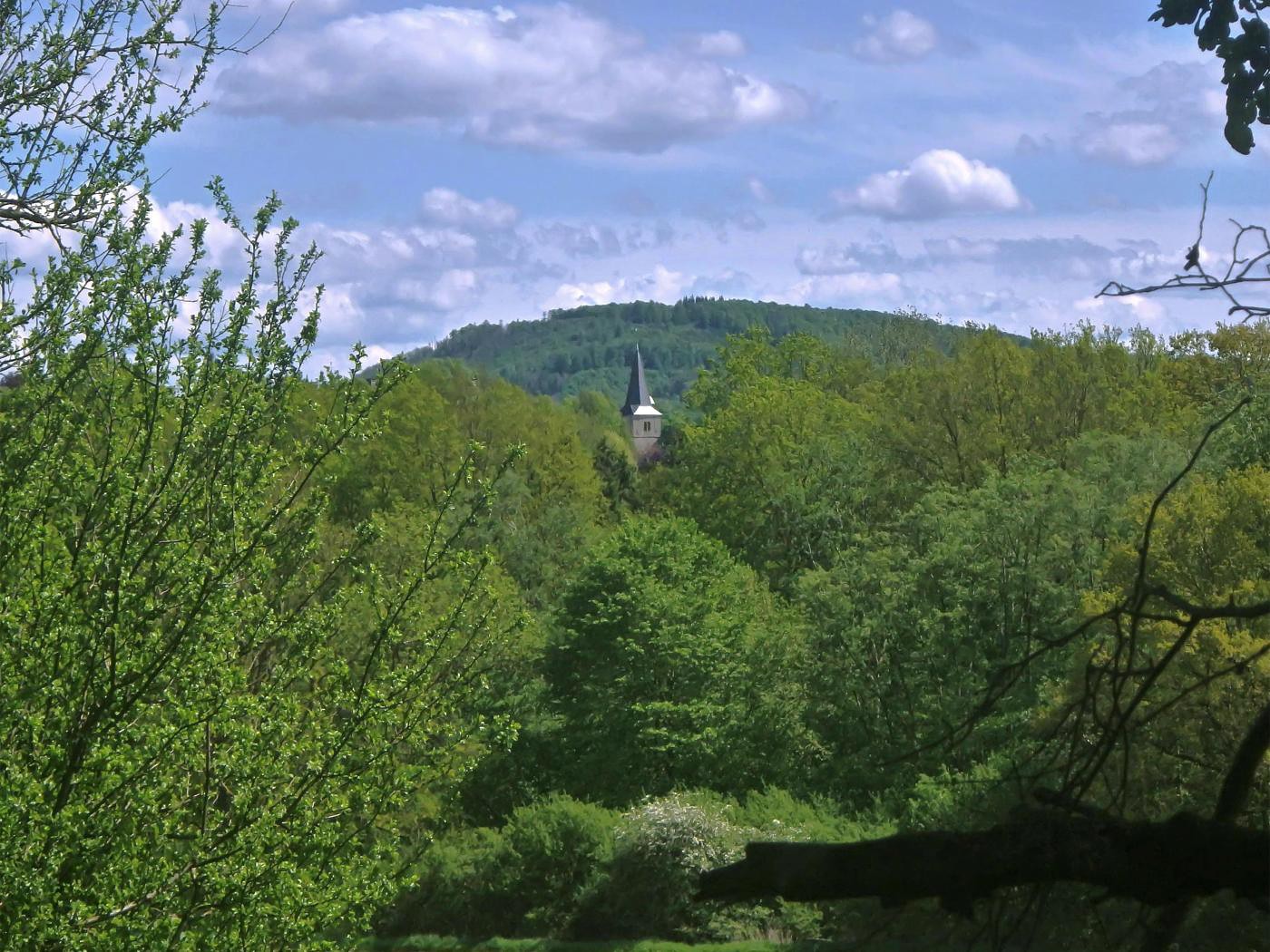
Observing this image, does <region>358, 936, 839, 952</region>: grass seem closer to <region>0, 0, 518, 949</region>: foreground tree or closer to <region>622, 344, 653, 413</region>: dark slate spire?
<region>0, 0, 518, 949</region>: foreground tree

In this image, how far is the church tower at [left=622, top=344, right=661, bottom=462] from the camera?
158625 mm

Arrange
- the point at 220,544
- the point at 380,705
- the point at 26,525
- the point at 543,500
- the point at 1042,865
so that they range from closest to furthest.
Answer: the point at 1042,865 → the point at 26,525 → the point at 220,544 → the point at 380,705 → the point at 543,500

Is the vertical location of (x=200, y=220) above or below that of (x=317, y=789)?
above

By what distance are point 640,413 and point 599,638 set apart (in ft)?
415

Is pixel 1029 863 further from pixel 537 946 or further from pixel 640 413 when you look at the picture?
pixel 640 413

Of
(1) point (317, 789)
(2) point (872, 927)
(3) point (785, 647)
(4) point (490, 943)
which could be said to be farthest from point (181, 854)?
(3) point (785, 647)

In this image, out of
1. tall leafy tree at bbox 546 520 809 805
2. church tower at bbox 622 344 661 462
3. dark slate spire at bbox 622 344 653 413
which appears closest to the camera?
tall leafy tree at bbox 546 520 809 805

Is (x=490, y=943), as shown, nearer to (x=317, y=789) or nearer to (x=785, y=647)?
(x=785, y=647)

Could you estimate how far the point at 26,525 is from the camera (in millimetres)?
7859

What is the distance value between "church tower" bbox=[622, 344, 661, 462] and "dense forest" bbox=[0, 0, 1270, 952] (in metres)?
98.3

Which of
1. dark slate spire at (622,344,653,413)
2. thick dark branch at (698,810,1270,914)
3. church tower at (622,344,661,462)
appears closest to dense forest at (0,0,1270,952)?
thick dark branch at (698,810,1270,914)

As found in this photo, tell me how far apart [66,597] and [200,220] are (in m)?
2.22

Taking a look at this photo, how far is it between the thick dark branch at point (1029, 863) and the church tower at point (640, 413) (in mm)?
152392

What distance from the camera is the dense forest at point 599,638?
293cm
